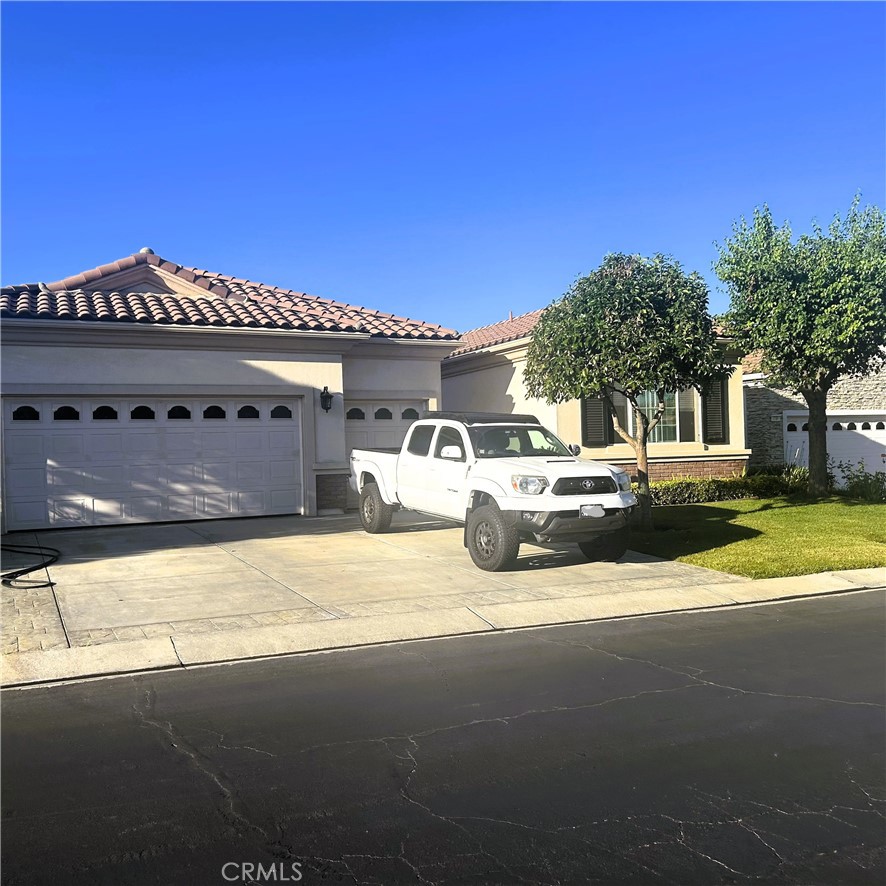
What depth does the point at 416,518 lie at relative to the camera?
53.8ft

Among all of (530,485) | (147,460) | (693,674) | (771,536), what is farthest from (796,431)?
(693,674)

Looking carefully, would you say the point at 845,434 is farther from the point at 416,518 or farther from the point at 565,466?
the point at 565,466

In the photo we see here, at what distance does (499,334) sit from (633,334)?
858 centimetres

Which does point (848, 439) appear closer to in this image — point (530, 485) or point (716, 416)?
point (716, 416)

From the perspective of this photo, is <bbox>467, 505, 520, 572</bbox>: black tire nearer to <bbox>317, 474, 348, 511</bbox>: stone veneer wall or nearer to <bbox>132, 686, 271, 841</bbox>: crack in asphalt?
<bbox>132, 686, 271, 841</bbox>: crack in asphalt

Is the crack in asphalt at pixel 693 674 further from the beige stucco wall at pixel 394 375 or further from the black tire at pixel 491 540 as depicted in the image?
the beige stucco wall at pixel 394 375

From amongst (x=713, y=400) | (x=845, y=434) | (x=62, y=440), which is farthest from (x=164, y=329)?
(x=845, y=434)

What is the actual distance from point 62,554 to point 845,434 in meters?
19.2

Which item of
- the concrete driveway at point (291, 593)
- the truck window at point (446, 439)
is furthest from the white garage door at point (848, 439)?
the truck window at point (446, 439)

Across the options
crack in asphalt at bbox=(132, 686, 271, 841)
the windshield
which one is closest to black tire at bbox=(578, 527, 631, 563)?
the windshield

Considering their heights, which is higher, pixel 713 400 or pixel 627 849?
pixel 713 400

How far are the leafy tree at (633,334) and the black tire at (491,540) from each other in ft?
11.9

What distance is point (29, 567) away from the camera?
34.7 ft

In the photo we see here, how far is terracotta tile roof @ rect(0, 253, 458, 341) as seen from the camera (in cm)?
1480
